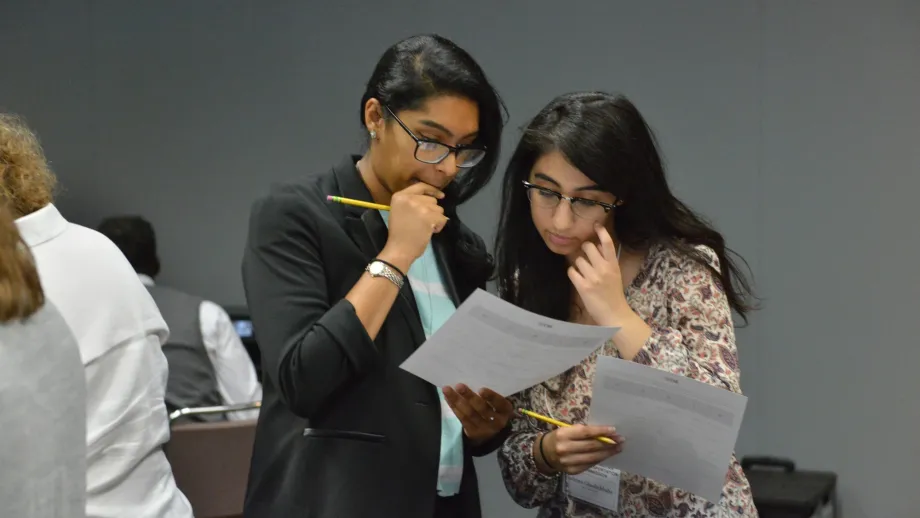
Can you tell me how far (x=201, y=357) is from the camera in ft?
12.4

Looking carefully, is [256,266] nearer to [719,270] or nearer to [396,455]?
[396,455]

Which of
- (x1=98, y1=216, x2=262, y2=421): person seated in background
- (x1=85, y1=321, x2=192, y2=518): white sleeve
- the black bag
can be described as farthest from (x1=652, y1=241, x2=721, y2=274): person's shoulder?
(x1=98, y1=216, x2=262, y2=421): person seated in background

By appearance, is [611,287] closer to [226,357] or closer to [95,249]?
[95,249]

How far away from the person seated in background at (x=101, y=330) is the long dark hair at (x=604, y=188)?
2.28 ft

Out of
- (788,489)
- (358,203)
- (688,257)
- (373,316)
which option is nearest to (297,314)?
(373,316)

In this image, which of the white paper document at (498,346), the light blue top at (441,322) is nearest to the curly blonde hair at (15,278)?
the white paper document at (498,346)

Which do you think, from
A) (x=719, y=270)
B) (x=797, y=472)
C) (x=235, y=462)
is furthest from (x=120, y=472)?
(x=797, y=472)

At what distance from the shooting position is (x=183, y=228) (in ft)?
16.3

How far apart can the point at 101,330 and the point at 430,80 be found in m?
0.68

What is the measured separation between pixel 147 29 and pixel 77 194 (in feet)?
2.86

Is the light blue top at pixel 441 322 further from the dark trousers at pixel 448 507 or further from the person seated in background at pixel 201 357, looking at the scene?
the person seated in background at pixel 201 357

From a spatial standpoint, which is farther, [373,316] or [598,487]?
[598,487]

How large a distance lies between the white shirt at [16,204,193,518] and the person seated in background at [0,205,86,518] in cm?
50

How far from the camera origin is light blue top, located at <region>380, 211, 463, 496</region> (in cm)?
176
